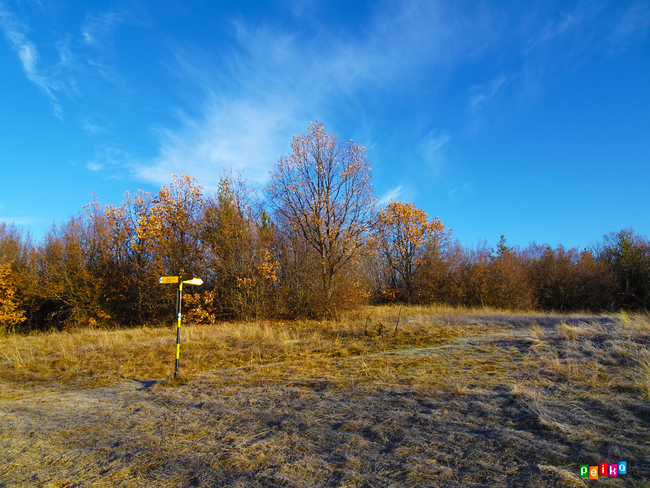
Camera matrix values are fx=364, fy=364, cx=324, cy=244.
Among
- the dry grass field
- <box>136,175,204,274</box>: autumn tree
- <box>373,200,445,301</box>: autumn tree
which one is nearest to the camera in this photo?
the dry grass field

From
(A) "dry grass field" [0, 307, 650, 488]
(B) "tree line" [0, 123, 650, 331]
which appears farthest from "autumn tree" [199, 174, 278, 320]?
(A) "dry grass field" [0, 307, 650, 488]

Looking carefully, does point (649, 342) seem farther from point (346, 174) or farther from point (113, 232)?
point (113, 232)

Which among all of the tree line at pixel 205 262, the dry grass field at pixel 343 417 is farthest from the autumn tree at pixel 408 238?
the dry grass field at pixel 343 417

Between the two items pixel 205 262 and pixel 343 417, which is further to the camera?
pixel 205 262

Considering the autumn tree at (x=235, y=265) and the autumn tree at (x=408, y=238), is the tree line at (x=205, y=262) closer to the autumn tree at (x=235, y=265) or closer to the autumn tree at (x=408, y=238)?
the autumn tree at (x=235, y=265)

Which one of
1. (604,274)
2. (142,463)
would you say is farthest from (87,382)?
(604,274)

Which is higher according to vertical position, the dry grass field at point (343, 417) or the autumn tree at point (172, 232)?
the autumn tree at point (172, 232)

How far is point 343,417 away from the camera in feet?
16.3

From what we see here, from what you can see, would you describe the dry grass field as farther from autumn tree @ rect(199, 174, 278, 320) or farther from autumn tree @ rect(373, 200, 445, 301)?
autumn tree @ rect(373, 200, 445, 301)

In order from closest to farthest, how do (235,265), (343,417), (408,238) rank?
(343,417), (235,265), (408,238)

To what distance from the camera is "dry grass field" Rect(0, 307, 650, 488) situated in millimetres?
3504

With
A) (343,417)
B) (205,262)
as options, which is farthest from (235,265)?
(343,417)

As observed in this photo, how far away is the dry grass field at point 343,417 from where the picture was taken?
3.50 meters

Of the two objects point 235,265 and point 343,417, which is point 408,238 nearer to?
point 235,265
